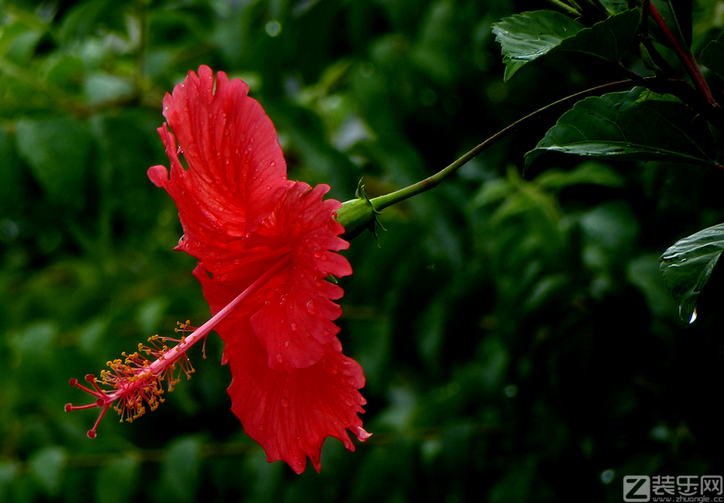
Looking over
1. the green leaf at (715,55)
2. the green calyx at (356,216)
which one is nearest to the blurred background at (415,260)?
the green leaf at (715,55)

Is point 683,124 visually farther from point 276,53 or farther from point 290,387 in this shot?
point 276,53

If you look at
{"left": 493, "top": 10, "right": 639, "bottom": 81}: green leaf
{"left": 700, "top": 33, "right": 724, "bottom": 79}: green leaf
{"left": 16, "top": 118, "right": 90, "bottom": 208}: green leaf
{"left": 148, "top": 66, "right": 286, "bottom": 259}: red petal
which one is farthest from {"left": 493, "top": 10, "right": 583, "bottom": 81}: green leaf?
{"left": 16, "top": 118, "right": 90, "bottom": 208}: green leaf

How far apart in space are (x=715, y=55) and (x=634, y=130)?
102 mm

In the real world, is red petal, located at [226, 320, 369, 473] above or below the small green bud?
below

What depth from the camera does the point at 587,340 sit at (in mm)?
990

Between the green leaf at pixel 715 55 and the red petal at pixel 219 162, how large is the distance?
38 cm

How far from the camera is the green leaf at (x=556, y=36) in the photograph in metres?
0.51

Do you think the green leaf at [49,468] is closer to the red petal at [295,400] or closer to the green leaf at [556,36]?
the red petal at [295,400]

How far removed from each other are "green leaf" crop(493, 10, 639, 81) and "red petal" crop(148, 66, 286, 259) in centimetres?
22

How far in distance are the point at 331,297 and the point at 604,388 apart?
22.7 inches

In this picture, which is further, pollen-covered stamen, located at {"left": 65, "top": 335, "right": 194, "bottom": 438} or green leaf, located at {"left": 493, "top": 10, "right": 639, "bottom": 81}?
pollen-covered stamen, located at {"left": 65, "top": 335, "right": 194, "bottom": 438}

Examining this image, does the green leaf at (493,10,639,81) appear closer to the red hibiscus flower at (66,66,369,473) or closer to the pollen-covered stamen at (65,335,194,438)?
the red hibiscus flower at (66,66,369,473)

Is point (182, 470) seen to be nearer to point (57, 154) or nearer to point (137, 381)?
point (57, 154)

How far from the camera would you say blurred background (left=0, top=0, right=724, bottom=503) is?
3.27 ft
